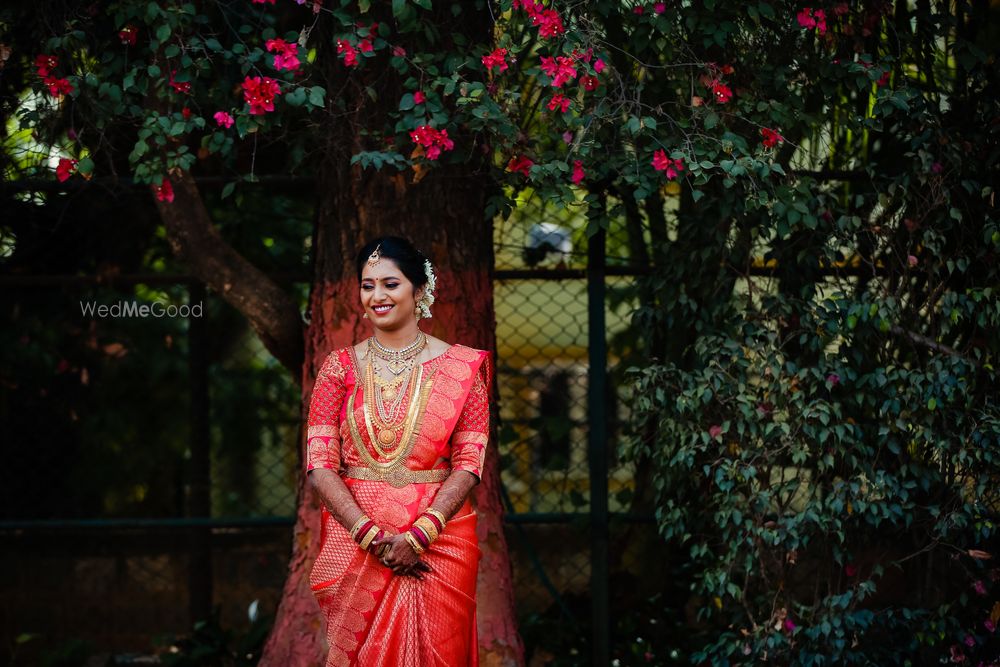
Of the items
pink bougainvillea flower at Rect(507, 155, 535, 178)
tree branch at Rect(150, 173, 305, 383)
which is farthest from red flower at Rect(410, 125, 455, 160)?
tree branch at Rect(150, 173, 305, 383)

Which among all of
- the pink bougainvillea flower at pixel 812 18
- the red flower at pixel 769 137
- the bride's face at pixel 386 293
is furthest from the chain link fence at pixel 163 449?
the bride's face at pixel 386 293

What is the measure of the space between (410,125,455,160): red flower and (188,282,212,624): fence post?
1851 mm

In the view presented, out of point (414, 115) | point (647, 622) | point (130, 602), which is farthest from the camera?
point (130, 602)

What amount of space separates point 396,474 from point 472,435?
0.79ft

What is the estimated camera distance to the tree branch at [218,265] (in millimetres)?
3836

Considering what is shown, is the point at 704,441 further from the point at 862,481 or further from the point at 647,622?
the point at 647,622

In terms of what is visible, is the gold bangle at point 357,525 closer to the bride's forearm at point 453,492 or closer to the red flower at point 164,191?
the bride's forearm at point 453,492

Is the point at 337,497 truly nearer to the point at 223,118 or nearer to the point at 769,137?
the point at 223,118

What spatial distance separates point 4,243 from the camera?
16.7ft

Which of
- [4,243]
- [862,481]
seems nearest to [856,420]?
[862,481]

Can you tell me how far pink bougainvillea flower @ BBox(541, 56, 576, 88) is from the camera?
334 cm

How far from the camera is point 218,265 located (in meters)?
3.84

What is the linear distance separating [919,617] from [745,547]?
653mm

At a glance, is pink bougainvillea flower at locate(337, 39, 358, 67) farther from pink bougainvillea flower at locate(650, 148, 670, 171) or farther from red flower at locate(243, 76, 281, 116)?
pink bougainvillea flower at locate(650, 148, 670, 171)
